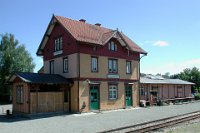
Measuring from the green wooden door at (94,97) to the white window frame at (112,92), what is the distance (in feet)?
5.43

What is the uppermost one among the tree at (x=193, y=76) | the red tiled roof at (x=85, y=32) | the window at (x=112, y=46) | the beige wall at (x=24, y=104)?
the red tiled roof at (x=85, y=32)

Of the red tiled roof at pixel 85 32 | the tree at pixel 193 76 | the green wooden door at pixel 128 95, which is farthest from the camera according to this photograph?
the tree at pixel 193 76

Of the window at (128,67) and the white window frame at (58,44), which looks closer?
the white window frame at (58,44)

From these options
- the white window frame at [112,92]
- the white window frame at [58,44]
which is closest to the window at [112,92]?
the white window frame at [112,92]

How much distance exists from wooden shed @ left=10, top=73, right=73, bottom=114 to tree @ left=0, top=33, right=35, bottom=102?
19721 millimetres

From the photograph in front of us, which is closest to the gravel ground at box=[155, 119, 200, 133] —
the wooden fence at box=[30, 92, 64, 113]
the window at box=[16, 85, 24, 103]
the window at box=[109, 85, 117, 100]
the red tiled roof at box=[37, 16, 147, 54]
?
the wooden fence at box=[30, 92, 64, 113]

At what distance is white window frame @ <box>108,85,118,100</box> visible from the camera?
27.6m

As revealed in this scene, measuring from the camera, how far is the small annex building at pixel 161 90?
3441cm

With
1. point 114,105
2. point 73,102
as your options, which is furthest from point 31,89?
point 114,105

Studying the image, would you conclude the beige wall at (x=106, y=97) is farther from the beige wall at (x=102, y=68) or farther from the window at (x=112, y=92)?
the beige wall at (x=102, y=68)

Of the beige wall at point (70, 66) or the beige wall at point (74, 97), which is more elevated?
the beige wall at point (70, 66)

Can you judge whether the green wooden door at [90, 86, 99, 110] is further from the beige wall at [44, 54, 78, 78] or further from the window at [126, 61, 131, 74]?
the window at [126, 61, 131, 74]

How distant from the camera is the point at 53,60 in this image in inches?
1118

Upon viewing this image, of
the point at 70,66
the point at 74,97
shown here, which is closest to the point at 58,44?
the point at 70,66
